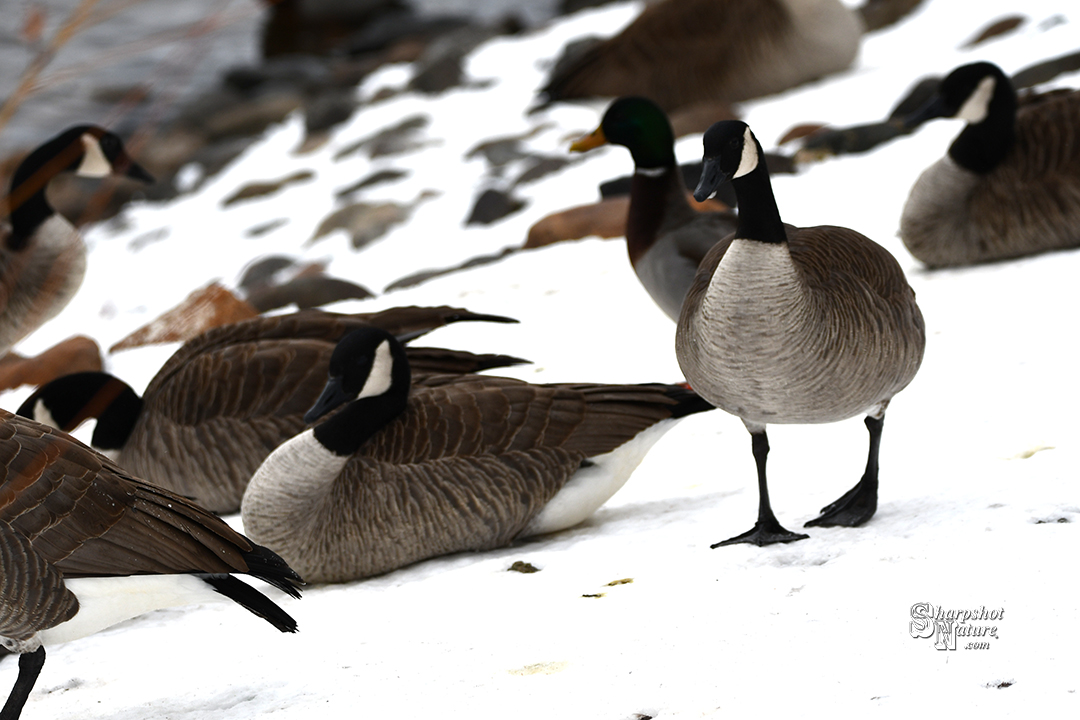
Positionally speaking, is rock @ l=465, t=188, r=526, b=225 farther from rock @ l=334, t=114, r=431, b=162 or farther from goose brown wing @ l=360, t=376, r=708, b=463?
goose brown wing @ l=360, t=376, r=708, b=463

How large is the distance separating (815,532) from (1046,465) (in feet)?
2.79

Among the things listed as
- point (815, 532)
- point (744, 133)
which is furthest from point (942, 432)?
point (744, 133)

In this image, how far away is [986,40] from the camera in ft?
36.8

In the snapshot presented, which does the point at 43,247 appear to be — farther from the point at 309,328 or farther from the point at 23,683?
the point at 23,683

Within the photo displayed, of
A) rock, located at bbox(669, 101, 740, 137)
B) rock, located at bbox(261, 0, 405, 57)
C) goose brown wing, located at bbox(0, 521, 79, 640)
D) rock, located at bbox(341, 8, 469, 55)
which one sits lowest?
goose brown wing, located at bbox(0, 521, 79, 640)

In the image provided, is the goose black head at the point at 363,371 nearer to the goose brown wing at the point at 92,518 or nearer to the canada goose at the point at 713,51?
the goose brown wing at the point at 92,518

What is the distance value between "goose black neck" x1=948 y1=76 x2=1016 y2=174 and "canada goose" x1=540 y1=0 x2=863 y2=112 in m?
5.13

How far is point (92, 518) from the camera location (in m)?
3.12

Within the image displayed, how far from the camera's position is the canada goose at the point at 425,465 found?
428cm

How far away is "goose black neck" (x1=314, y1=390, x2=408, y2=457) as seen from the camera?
4.27 m

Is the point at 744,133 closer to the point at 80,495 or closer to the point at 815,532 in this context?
the point at 815,532

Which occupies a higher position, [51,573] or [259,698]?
[51,573]

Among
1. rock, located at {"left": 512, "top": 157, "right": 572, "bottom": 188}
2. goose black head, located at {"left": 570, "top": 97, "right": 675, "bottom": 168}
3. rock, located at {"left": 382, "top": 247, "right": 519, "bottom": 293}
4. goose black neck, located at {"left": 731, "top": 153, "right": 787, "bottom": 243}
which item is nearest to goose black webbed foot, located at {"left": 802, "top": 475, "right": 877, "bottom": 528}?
goose black neck, located at {"left": 731, "top": 153, "right": 787, "bottom": 243}

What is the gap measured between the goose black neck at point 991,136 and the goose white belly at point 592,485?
3.24 m
